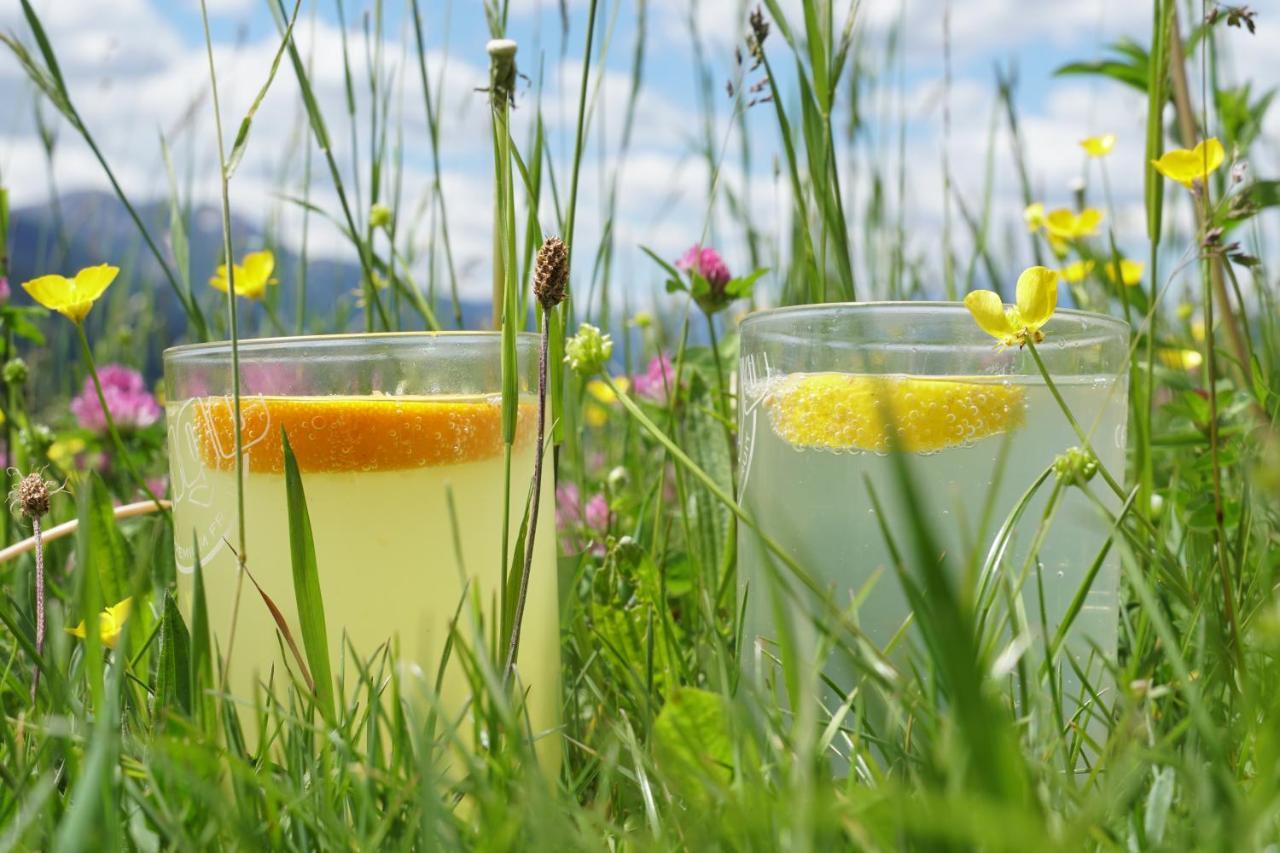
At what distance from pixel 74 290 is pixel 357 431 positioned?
0.89 feet

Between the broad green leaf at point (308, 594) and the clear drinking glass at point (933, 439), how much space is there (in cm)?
27

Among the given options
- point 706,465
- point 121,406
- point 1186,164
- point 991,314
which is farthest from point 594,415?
point 991,314

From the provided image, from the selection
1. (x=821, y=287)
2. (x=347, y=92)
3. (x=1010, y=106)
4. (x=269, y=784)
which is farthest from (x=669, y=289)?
(x=269, y=784)

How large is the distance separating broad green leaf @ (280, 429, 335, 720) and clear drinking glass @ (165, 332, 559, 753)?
40mm

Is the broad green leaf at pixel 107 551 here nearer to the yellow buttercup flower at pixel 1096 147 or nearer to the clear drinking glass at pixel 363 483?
the clear drinking glass at pixel 363 483

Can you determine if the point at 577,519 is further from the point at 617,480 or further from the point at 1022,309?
the point at 1022,309

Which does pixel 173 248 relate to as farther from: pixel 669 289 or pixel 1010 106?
pixel 1010 106

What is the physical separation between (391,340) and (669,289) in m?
0.49

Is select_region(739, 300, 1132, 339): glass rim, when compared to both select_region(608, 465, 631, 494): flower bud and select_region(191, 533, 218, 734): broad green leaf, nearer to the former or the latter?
select_region(191, 533, 218, 734): broad green leaf

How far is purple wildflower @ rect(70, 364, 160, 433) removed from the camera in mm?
1790

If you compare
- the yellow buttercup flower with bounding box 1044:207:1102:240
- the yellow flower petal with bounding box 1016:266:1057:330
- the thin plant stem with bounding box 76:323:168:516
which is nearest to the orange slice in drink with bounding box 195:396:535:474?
the thin plant stem with bounding box 76:323:168:516

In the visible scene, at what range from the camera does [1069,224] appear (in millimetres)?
1596

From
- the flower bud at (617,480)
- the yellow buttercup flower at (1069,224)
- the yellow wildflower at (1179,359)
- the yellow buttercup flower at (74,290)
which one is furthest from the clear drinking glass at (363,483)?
the yellow wildflower at (1179,359)

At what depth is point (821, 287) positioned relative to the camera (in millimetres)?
904
